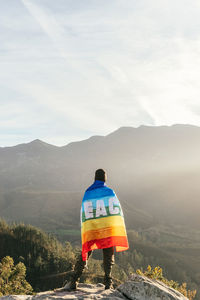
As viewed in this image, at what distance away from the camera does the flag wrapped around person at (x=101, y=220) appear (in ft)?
22.8

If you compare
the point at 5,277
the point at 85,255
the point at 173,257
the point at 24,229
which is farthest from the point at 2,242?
the point at 173,257

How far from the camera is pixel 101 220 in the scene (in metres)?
7.09

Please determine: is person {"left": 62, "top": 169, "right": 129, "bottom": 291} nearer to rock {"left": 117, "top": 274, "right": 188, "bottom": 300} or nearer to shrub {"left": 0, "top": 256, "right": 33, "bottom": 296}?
rock {"left": 117, "top": 274, "right": 188, "bottom": 300}

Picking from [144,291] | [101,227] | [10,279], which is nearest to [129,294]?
[144,291]

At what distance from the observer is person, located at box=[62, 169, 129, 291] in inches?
272

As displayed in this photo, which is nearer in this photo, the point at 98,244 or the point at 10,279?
the point at 98,244

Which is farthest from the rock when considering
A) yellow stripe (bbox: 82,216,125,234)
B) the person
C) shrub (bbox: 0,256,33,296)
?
shrub (bbox: 0,256,33,296)

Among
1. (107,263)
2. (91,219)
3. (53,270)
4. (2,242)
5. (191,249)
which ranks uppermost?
(91,219)

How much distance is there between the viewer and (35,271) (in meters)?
50.9

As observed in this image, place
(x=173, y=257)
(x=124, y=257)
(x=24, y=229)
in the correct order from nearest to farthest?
(x=24, y=229), (x=124, y=257), (x=173, y=257)

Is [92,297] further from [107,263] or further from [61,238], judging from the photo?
[61,238]

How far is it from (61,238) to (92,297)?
177 meters

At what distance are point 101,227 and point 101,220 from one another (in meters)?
0.18

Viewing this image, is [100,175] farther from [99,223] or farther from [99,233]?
[99,233]
